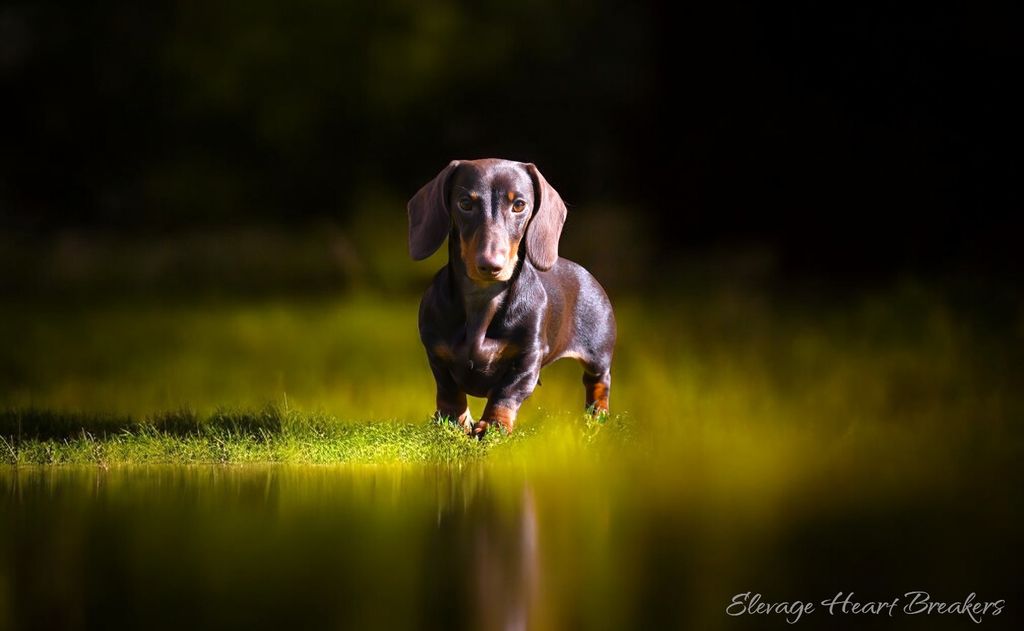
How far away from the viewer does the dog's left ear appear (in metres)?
4.60

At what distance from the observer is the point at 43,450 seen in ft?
15.2

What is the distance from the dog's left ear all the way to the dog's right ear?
0.85ft

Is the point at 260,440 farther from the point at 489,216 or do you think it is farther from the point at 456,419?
the point at 489,216

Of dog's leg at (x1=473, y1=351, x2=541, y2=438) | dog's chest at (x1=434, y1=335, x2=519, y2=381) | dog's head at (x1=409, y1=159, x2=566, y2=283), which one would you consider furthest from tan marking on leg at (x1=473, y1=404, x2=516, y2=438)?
dog's head at (x1=409, y1=159, x2=566, y2=283)

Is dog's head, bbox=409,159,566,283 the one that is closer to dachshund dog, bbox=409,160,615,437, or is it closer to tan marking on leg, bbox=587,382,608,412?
dachshund dog, bbox=409,160,615,437

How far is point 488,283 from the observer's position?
4.63 m

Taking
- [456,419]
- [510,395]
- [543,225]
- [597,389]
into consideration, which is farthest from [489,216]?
[597,389]

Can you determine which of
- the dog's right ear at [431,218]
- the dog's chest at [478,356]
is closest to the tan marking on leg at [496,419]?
the dog's chest at [478,356]

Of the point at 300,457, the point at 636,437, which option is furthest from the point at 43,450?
the point at 636,437

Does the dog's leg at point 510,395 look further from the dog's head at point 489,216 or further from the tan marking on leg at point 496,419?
the dog's head at point 489,216

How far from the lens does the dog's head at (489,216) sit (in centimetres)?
448

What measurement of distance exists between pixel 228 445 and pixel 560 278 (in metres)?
1.26

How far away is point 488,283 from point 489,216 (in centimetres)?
25

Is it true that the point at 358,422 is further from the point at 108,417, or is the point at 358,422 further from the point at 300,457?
the point at 108,417
